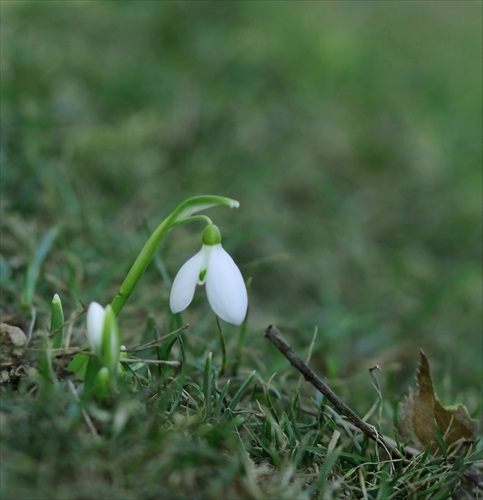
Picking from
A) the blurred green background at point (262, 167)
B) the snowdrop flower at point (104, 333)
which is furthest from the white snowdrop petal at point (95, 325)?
the blurred green background at point (262, 167)

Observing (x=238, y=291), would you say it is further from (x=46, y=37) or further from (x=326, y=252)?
(x=46, y=37)

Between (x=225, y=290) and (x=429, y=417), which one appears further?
(x=429, y=417)

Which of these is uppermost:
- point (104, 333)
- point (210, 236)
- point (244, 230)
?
point (210, 236)

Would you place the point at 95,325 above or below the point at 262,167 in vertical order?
above

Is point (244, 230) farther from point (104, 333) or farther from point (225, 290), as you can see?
point (104, 333)

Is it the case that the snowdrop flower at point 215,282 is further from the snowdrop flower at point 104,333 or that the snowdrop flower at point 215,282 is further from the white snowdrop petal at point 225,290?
the snowdrop flower at point 104,333

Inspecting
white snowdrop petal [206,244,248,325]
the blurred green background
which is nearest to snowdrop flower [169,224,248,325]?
white snowdrop petal [206,244,248,325]

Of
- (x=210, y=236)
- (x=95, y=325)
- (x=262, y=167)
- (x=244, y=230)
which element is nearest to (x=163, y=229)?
(x=210, y=236)
